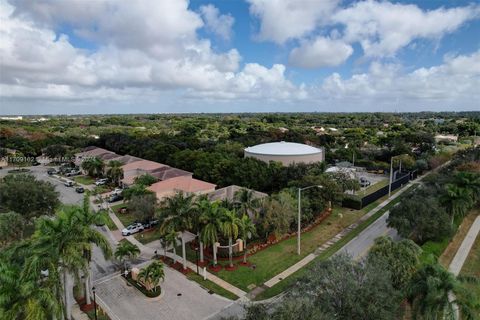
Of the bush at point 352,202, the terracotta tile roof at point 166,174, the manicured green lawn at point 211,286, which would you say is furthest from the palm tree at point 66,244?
the bush at point 352,202

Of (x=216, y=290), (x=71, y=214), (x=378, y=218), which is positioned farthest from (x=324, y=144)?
(x=71, y=214)

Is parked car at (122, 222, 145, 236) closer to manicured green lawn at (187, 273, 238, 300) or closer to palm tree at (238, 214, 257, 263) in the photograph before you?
manicured green lawn at (187, 273, 238, 300)

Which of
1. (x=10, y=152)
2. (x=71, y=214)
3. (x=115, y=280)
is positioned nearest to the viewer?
(x=71, y=214)

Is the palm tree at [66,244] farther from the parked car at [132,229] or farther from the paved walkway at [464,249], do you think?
the paved walkway at [464,249]

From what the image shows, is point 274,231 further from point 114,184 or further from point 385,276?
point 114,184

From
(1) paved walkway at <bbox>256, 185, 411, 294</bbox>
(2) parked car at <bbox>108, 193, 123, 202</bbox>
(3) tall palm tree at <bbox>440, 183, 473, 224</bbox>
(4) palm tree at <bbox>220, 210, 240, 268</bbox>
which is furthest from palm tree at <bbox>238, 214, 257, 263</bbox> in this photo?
(2) parked car at <bbox>108, 193, 123, 202</bbox>
